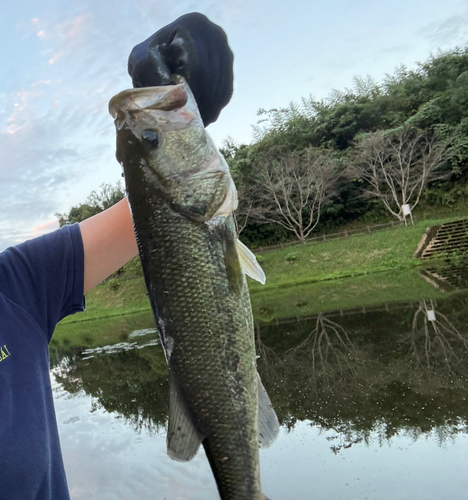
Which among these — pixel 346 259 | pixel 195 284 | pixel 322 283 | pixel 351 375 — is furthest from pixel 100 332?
pixel 195 284

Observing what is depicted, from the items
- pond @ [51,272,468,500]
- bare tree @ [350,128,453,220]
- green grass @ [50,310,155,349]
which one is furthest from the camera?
bare tree @ [350,128,453,220]

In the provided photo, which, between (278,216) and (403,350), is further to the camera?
(278,216)

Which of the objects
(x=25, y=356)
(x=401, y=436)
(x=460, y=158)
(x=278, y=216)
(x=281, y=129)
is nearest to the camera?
(x=25, y=356)

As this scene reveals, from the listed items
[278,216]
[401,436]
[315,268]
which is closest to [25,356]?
[401,436]

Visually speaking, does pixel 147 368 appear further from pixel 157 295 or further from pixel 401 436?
pixel 157 295

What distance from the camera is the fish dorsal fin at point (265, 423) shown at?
1534 millimetres

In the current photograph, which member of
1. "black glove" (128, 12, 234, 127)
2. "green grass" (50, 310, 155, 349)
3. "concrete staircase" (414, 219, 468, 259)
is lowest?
"concrete staircase" (414, 219, 468, 259)

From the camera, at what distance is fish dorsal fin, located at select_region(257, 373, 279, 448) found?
1.53m

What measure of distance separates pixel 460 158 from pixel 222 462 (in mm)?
31250

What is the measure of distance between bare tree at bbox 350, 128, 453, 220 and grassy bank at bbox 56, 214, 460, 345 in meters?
6.99

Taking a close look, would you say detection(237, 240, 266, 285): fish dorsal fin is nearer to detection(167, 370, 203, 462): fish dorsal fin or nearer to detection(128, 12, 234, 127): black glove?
detection(167, 370, 203, 462): fish dorsal fin

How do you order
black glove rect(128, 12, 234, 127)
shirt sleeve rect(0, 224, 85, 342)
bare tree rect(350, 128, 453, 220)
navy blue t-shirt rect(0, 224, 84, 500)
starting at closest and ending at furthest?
navy blue t-shirt rect(0, 224, 84, 500)
shirt sleeve rect(0, 224, 85, 342)
black glove rect(128, 12, 234, 127)
bare tree rect(350, 128, 453, 220)

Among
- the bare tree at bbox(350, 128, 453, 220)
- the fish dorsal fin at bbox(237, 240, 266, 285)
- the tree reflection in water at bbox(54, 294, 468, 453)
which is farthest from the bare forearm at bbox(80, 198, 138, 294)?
the bare tree at bbox(350, 128, 453, 220)

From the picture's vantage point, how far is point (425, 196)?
2944cm
